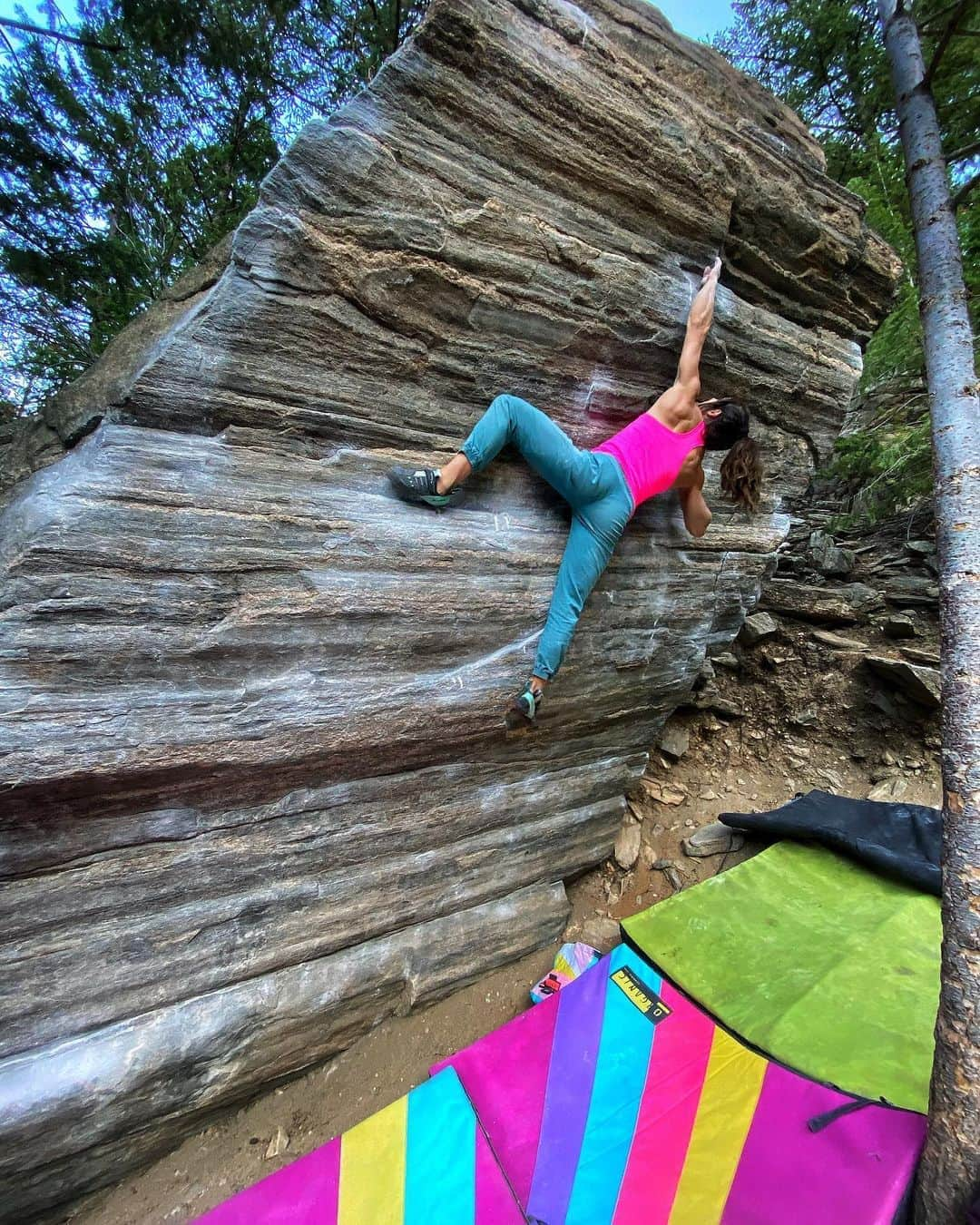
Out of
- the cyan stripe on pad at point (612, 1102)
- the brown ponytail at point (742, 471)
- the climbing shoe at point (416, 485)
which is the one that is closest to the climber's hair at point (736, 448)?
the brown ponytail at point (742, 471)

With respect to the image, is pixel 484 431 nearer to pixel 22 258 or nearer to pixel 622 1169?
pixel 622 1169

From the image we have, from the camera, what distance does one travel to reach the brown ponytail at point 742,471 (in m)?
4.90

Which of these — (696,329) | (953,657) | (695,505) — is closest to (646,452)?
(695,505)

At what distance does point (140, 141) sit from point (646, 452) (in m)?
9.45

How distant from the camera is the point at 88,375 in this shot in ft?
11.9

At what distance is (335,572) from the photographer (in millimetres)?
3732

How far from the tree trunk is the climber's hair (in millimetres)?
1269

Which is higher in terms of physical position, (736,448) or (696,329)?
(696,329)

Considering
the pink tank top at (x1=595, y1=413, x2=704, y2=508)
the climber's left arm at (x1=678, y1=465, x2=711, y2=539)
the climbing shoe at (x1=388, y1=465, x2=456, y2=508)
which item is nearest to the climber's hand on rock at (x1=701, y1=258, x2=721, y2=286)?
the pink tank top at (x1=595, y1=413, x2=704, y2=508)

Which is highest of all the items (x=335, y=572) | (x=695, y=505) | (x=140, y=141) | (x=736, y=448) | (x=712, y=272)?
(x=140, y=141)

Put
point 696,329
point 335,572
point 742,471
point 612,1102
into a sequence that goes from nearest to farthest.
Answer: point 612,1102 → point 335,572 → point 696,329 → point 742,471

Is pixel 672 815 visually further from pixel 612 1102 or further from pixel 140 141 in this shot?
pixel 140 141

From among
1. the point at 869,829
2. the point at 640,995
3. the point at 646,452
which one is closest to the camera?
the point at 640,995

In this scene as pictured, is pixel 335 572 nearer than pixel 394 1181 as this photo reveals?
No
